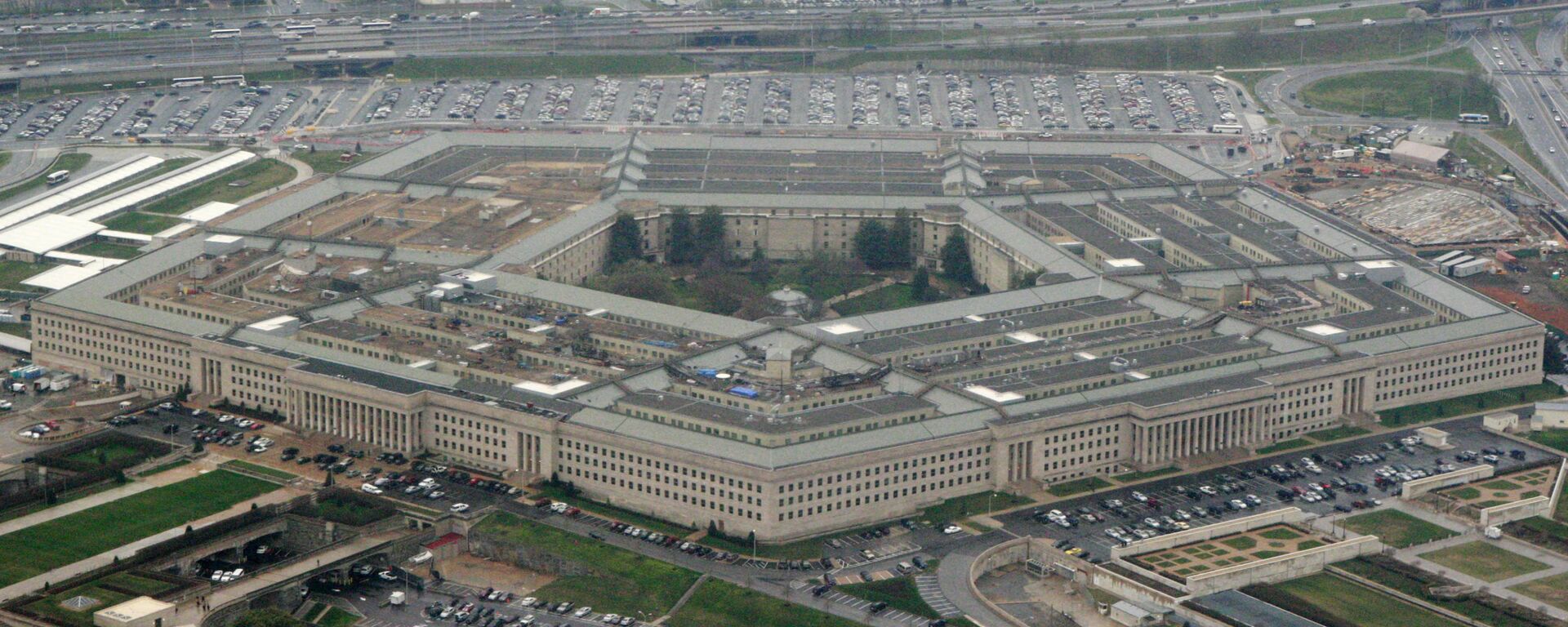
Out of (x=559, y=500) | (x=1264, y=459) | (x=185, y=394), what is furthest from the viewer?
(x=185, y=394)

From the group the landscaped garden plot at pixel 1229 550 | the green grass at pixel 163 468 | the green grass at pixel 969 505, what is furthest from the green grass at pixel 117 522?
the landscaped garden plot at pixel 1229 550

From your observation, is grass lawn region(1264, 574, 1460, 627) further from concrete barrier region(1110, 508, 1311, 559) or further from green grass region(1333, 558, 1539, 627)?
concrete barrier region(1110, 508, 1311, 559)

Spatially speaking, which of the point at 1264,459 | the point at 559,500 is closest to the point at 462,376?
the point at 559,500

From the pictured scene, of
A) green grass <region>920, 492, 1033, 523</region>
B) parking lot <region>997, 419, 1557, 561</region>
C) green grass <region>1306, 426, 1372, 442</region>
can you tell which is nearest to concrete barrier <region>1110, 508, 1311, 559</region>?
parking lot <region>997, 419, 1557, 561</region>

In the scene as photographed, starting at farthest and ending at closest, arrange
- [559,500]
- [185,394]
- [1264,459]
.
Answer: [185,394]
[1264,459]
[559,500]

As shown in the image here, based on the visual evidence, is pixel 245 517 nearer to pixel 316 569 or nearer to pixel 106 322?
pixel 316 569

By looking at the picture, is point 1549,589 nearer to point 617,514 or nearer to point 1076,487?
point 1076,487

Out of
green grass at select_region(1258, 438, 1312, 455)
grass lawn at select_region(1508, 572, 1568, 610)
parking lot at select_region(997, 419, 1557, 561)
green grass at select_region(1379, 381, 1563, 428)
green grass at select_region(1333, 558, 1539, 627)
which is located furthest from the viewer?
green grass at select_region(1379, 381, 1563, 428)
